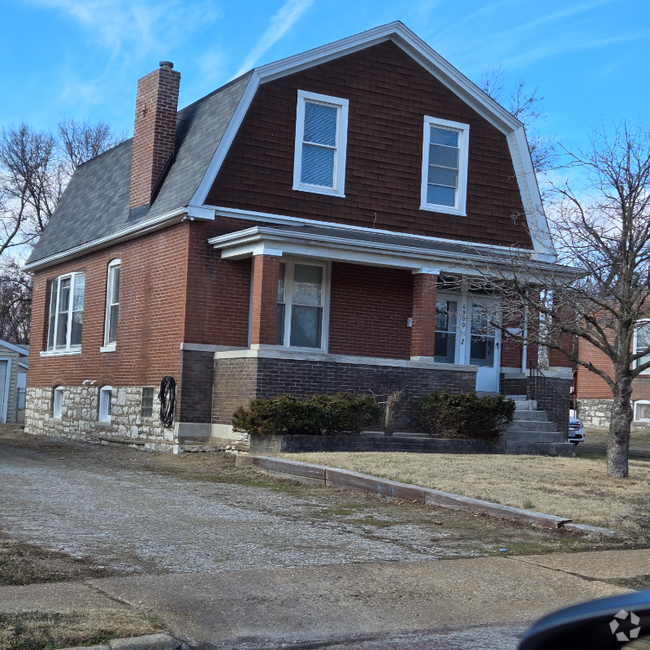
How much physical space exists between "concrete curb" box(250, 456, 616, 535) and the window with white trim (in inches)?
304

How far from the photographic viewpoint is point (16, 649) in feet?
15.6

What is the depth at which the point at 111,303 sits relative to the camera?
20.5 metres

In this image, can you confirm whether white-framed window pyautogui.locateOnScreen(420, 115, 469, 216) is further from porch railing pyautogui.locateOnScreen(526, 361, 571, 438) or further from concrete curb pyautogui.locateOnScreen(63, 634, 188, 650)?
concrete curb pyautogui.locateOnScreen(63, 634, 188, 650)

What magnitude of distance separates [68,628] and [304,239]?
1166 centimetres

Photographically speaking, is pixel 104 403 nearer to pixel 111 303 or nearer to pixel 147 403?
pixel 111 303

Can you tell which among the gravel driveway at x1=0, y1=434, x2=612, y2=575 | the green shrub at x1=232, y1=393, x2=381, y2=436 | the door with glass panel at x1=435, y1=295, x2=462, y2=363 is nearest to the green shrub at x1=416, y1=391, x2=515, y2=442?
the green shrub at x1=232, y1=393, x2=381, y2=436

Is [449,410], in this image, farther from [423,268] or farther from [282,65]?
[282,65]

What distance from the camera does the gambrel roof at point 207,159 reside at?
17.2m

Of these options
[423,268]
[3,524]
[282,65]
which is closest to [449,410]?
[423,268]

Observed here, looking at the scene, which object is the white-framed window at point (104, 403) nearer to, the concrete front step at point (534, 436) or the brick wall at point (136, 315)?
the brick wall at point (136, 315)

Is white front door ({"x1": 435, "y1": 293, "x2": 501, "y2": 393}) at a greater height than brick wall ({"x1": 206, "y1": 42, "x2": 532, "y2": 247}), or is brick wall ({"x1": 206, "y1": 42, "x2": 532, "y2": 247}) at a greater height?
brick wall ({"x1": 206, "y1": 42, "x2": 532, "y2": 247})

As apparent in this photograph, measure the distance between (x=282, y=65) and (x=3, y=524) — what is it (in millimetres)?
11878

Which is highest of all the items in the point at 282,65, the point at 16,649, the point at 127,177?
the point at 282,65

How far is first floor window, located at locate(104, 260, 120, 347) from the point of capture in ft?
67.1
